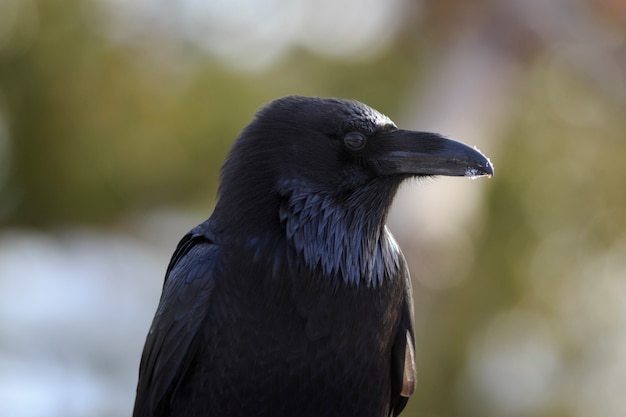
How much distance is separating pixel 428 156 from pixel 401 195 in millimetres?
3140

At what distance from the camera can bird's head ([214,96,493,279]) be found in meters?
2.83

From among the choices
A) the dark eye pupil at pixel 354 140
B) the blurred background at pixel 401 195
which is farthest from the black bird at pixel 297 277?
the blurred background at pixel 401 195

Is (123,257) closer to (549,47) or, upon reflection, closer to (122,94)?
(122,94)

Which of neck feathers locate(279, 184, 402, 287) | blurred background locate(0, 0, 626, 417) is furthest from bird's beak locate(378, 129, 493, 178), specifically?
blurred background locate(0, 0, 626, 417)

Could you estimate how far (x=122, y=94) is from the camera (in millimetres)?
7035

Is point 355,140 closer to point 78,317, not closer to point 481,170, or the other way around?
point 481,170

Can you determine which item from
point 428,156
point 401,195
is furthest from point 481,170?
point 401,195

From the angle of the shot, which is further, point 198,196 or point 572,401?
point 572,401

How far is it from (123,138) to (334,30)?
8.52ft

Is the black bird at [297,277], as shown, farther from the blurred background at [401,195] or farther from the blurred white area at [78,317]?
the blurred white area at [78,317]

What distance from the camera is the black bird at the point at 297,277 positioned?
2695mm

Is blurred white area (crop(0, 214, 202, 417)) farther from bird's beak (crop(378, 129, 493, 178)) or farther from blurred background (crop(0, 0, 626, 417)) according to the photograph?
bird's beak (crop(378, 129, 493, 178))

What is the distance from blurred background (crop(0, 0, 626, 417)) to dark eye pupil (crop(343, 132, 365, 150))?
2904 mm

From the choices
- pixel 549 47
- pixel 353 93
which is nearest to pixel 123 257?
pixel 353 93
